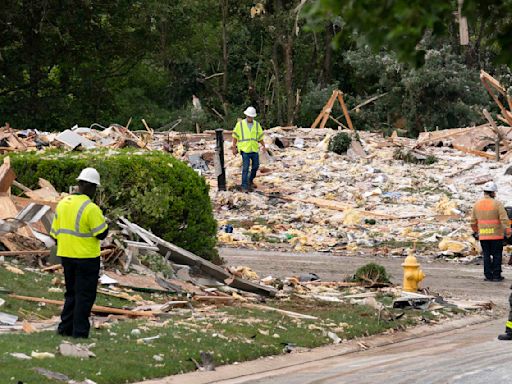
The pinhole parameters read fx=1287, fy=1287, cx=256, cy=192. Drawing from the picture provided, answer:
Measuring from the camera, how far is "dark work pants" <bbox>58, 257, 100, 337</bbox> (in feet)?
42.7

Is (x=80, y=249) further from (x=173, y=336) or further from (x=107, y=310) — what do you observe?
(x=107, y=310)

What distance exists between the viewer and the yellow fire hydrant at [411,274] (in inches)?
727

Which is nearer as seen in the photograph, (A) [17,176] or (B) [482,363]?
(B) [482,363]

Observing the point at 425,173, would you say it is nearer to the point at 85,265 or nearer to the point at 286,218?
the point at 286,218

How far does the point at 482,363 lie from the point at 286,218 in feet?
51.0

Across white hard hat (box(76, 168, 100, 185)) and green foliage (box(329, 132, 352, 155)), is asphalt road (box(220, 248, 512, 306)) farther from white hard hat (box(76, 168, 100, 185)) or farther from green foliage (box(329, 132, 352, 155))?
green foliage (box(329, 132, 352, 155))

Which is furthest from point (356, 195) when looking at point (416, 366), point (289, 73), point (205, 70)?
point (205, 70)

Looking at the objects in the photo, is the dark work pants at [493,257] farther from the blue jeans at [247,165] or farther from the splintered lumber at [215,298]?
the blue jeans at [247,165]

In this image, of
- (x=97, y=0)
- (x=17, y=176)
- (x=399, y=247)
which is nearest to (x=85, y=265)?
(x=17, y=176)

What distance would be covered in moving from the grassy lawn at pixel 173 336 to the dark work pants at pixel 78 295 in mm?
165

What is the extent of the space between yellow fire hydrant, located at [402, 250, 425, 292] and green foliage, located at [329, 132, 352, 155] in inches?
655

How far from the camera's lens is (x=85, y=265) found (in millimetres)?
13078

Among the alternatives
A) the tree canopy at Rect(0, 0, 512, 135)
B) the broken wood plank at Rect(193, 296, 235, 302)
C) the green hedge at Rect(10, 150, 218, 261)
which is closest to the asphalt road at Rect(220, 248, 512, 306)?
the green hedge at Rect(10, 150, 218, 261)

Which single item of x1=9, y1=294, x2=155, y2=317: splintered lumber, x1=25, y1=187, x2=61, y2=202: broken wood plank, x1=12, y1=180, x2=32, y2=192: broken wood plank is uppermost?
x1=12, y1=180, x2=32, y2=192: broken wood plank
